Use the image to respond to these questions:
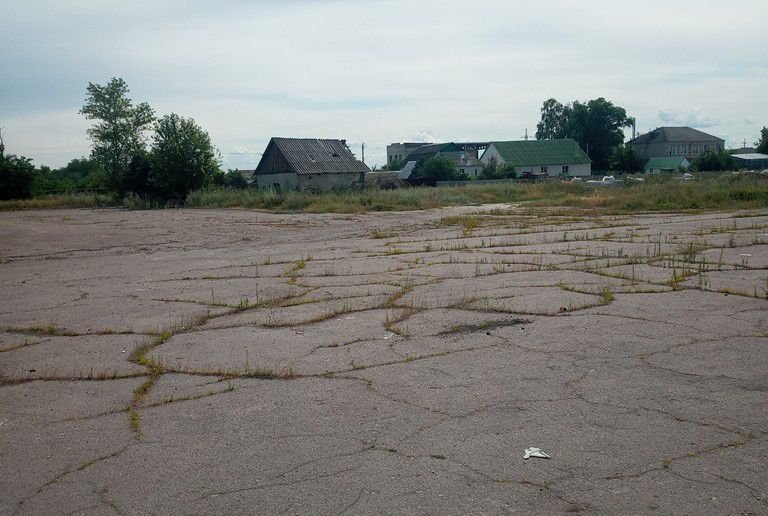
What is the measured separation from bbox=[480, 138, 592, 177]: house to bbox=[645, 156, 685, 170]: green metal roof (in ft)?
37.8

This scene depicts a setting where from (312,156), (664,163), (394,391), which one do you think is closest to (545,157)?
(664,163)

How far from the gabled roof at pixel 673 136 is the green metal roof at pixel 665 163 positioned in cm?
540

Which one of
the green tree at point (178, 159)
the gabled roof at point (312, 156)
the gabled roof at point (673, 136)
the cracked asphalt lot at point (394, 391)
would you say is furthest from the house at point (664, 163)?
the cracked asphalt lot at point (394, 391)

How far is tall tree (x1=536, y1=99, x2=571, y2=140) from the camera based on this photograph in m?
120

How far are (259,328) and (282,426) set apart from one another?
128 inches

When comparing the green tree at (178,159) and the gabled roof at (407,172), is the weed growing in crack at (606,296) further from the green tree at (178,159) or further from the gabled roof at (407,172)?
the gabled roof at (407,172)

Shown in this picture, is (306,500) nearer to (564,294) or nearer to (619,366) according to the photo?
(619,366)

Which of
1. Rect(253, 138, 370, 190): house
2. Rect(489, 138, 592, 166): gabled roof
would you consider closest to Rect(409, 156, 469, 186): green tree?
Rect(253, 138, 370, 190): house

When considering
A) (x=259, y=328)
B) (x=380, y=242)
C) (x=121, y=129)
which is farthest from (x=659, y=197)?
(x=121, y=129)

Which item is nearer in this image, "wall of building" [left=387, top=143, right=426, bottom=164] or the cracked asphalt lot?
the cracked asphalt lot

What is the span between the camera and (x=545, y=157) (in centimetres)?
9169

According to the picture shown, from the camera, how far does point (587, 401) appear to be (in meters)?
5.46

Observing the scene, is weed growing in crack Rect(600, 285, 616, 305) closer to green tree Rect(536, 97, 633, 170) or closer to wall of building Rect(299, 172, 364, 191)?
wall of building Rect(299, 172, 364, 191)

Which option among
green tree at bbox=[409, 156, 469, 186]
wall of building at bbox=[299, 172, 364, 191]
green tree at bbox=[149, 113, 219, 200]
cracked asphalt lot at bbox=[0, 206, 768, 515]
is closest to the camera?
cracked asphalt lot at bbox=[0, 206, 768, 515]
